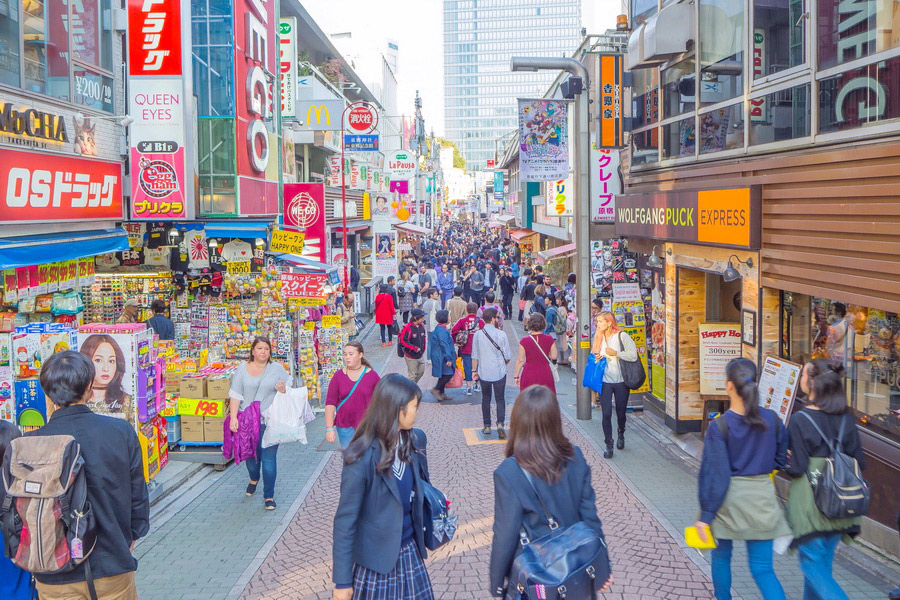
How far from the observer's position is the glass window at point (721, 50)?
9.74m

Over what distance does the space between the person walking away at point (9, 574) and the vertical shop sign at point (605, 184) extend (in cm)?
1175

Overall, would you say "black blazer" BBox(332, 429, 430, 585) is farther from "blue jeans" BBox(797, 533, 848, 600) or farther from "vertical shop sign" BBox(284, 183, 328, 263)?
"vertical shop sign" BBox(284, 183, 328, 263)

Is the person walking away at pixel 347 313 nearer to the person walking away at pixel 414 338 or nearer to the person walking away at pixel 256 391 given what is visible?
Answer: the person walking away at pixel 414 338

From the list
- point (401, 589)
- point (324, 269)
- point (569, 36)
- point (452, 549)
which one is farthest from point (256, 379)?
point (569, 36)

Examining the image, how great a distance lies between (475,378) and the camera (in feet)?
39.0

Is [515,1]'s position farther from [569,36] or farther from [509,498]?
[509,498]

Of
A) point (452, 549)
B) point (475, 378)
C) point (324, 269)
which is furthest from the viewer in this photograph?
point (324, 269)

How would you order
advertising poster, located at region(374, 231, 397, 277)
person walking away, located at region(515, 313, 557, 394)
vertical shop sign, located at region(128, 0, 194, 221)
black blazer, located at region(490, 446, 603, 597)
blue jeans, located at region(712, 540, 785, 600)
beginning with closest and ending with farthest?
1. black blazer, located at region(490, 446, 603, 597)
2. blue jeans, located at region(712, 540, 785, 600)
3. person walking away, located at region(515, 313, 557, 394)
4. vertical shop sign, located at region(128, 0, 194, 221)
5. advertising poster, located at region(374, 231, 397, 277)

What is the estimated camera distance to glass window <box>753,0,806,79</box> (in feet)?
27.2

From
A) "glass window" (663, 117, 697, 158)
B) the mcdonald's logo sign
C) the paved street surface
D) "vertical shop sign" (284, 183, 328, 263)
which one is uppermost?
the mcdonald's logo sign

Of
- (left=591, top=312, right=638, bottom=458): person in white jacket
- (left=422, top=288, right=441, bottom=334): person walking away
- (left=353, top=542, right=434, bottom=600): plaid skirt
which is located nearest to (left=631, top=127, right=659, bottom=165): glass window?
(left=591, top=312, right=638, bottom=458): person in white jacket

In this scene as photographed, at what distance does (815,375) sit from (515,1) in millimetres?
192715

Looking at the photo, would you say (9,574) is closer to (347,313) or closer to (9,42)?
(9,42)

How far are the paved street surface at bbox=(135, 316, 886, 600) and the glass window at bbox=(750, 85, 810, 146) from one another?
3.84 m
